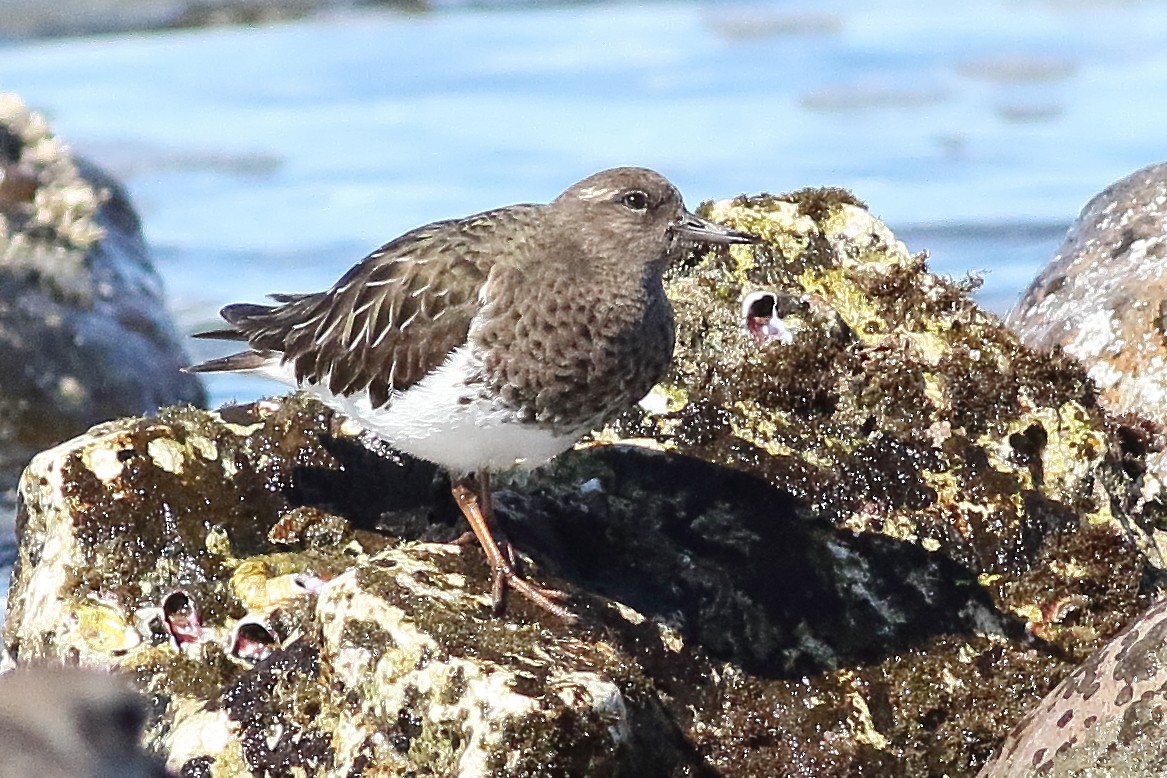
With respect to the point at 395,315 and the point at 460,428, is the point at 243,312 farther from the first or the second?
the point at 460,428

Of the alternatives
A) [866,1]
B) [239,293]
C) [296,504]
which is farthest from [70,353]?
[866,1]

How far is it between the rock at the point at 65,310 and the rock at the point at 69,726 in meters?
6.27

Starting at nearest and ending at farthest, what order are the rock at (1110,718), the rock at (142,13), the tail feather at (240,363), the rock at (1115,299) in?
the rock at (1110,718) → the tail feather at (240,363) → the rock at (1115,299) → the rock at (142,13)

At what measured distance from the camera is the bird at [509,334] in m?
5.24

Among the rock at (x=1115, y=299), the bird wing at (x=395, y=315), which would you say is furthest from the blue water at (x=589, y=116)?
the bird wing at (x=395, y=315)

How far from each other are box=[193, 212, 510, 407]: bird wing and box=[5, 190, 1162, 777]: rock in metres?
0.27

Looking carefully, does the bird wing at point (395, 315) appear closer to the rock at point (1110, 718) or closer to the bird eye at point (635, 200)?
the bird eye at point (635, 200)

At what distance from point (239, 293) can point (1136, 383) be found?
255 inches

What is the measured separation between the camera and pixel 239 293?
472 inches

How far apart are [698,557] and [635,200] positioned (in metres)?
1.10

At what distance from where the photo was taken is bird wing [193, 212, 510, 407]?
17.9 feet

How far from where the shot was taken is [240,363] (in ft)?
20.6

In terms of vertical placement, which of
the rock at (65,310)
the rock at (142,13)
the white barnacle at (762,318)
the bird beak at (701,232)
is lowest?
the rock at (65,310)

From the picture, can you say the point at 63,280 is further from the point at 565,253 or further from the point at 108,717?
the point at 108,717
